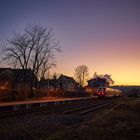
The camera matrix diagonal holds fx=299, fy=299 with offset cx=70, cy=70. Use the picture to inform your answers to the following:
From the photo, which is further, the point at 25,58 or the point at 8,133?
the point at 25,58

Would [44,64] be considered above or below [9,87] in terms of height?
above

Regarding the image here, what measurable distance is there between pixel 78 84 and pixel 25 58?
75992 millimetres

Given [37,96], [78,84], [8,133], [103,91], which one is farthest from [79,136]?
[78,84]

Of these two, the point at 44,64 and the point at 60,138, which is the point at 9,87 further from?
the point at 60,138

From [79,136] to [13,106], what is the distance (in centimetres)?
2037

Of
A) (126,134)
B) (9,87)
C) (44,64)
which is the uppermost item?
(44,64)

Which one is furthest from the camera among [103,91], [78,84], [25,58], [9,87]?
[78,84]

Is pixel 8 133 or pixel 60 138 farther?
pixel 8 133

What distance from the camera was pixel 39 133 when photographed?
13.8 m

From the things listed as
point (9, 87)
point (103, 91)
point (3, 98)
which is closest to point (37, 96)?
point (9, 87)

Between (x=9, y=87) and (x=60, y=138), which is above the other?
(x=9, y=87)

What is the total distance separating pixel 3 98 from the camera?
45.4 m

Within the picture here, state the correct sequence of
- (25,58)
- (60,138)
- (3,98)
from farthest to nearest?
(25,58) → (3,98) → (60,138)

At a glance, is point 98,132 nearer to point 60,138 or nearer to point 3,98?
point 60,138
